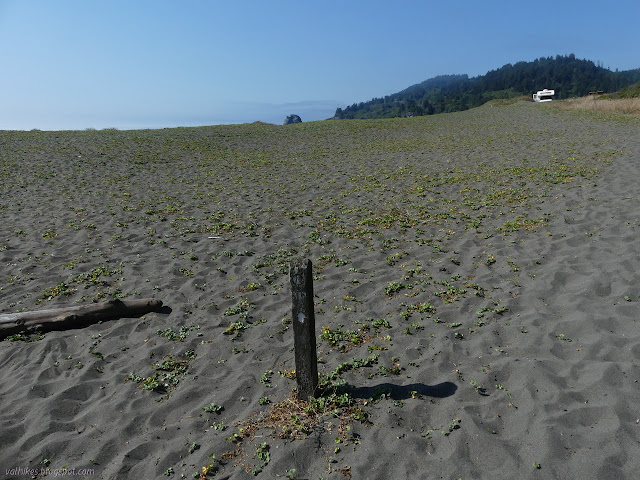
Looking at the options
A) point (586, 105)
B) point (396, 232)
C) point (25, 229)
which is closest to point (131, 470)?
point (396, 232)

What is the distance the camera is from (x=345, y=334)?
20.5ft

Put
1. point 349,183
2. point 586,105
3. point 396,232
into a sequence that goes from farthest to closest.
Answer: point 586,105
point 349,183
point 396,232

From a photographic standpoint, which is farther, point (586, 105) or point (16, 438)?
point (586, 105)

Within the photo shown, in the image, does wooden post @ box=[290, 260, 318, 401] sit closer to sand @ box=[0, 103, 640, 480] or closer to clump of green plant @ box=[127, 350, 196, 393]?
sand @ box=[0, 103, 640, 480]

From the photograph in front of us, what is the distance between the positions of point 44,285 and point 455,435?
780 centimetres

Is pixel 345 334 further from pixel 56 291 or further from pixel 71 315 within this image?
pixel 56 291

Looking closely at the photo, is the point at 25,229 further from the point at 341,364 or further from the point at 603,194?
the point at 603,194

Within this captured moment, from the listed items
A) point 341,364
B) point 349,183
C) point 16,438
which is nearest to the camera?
point 16,438

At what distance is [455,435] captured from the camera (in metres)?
4.17

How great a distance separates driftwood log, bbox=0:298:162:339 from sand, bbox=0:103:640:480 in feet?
0.44

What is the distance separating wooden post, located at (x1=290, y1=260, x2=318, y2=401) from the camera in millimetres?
4348

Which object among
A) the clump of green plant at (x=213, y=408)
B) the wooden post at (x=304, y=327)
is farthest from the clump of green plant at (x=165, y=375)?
the wooden post at (x=304, y=327)

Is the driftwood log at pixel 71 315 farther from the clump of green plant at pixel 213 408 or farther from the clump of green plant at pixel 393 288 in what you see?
the clump of green plant at pixel 393 288

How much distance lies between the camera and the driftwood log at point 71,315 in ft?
21.3
